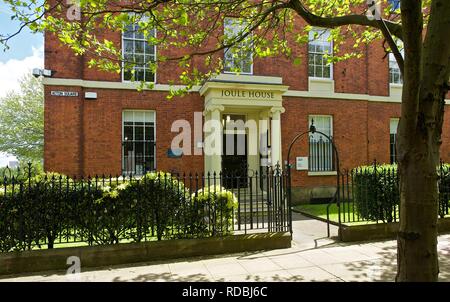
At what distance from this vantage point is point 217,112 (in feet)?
36.5

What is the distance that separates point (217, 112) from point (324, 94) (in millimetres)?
4979

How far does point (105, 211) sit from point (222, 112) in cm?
717

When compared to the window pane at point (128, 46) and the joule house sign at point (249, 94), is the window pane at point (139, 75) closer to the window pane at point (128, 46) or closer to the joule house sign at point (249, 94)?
the window pane at point (128, 46)

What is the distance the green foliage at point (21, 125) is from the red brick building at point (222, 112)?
21661 mm

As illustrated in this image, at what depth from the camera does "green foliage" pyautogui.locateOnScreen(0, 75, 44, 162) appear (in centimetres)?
2981

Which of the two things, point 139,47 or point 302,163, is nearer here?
point 139,47

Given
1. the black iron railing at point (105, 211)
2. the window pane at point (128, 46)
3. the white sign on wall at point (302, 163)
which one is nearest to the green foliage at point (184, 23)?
the window pane at point (128, 46)

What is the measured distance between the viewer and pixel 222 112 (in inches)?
483

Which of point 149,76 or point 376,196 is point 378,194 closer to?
point 376,196

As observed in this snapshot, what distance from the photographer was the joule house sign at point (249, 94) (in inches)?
439

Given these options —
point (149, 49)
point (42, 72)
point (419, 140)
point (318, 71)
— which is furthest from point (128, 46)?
point (419, 140)

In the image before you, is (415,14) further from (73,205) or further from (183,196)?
(73,205)

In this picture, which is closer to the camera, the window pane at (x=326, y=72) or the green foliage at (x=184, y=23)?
the green foliage at (x=184, y=23)
